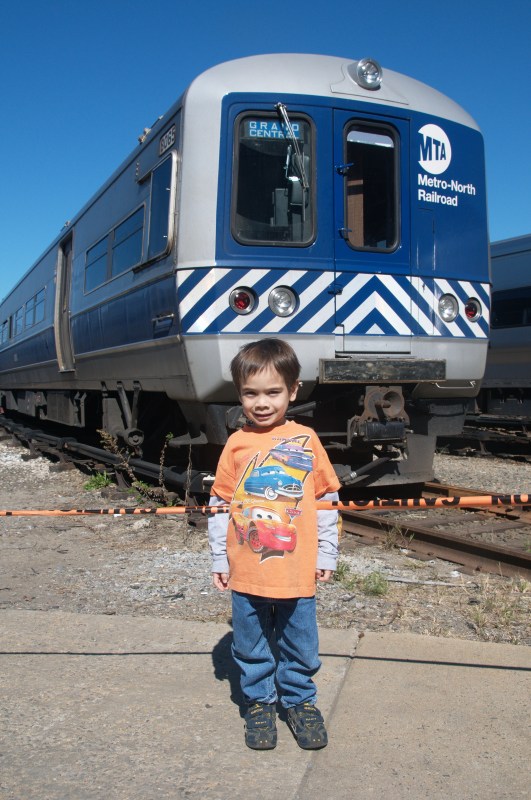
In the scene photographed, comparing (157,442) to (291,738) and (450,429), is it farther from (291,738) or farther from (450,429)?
(291,738)

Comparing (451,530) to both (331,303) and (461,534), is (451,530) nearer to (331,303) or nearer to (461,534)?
(461,534)

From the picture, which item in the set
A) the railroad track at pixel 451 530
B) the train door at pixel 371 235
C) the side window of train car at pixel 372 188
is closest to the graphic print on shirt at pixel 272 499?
the railroad track at pixel 451 530

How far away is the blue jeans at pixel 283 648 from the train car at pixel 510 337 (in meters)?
11.4

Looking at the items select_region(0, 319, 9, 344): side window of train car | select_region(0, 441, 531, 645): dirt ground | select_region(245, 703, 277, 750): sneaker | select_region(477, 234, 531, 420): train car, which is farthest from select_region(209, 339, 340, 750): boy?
select_region(0, 319, 9, 344): side window of train car

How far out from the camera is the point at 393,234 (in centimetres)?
639

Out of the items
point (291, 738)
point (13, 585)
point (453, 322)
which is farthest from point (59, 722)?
point (453, 322)

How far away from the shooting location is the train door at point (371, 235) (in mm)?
6113

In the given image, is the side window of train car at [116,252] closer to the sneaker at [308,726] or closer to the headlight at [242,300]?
the headlight at [242,300]

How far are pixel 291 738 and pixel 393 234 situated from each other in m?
4.56

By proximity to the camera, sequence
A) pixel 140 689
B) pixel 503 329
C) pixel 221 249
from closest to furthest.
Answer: pixel 140 689 → pixel 221 249 → pixel 503 329

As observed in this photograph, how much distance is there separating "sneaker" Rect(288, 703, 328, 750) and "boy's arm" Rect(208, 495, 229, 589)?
1.65ft

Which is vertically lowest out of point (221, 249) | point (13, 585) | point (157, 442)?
point (13, 585)

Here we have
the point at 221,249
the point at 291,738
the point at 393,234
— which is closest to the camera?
the point at 291,738

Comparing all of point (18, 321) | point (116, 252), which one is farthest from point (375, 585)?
Answer: point (18, 321)
